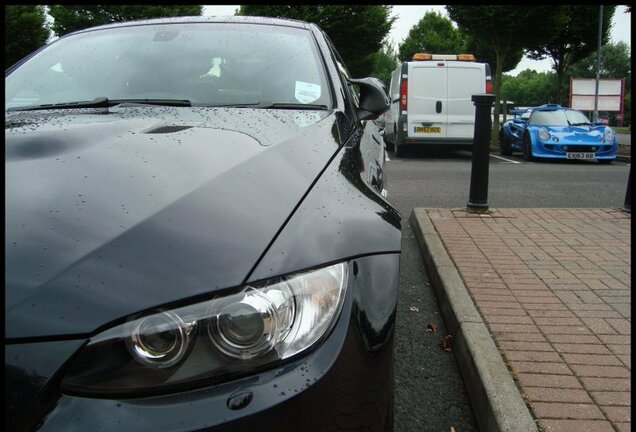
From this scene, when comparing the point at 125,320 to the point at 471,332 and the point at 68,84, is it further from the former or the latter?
the point at 471,332

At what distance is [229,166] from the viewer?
60.1 inches

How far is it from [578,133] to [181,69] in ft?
39.4

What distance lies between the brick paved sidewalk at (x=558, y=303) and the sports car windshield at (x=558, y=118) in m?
8.43

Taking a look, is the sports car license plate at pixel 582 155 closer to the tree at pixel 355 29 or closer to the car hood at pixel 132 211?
the car hood at pixel 132 211

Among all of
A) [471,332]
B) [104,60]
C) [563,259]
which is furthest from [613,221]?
[104,60]

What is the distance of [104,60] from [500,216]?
4283 mm

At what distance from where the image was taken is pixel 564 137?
12602mm

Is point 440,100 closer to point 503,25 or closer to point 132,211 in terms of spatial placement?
point 503,25

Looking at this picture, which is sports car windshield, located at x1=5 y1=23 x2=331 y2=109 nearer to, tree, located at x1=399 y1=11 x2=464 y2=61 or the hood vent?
the hood vent

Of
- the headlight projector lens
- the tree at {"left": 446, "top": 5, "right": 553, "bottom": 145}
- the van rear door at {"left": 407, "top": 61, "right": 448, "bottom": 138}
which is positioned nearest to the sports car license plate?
the van rear door at {"left": 407, "top": 61, "right": 448, "bottom": 138}

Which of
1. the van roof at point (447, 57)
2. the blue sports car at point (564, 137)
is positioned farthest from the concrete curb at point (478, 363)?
the van roof at point (447, 57)

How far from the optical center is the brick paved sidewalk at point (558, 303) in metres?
2.16

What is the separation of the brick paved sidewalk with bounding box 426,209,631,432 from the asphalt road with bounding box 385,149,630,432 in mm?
289

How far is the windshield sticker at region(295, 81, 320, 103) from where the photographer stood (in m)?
2.43
